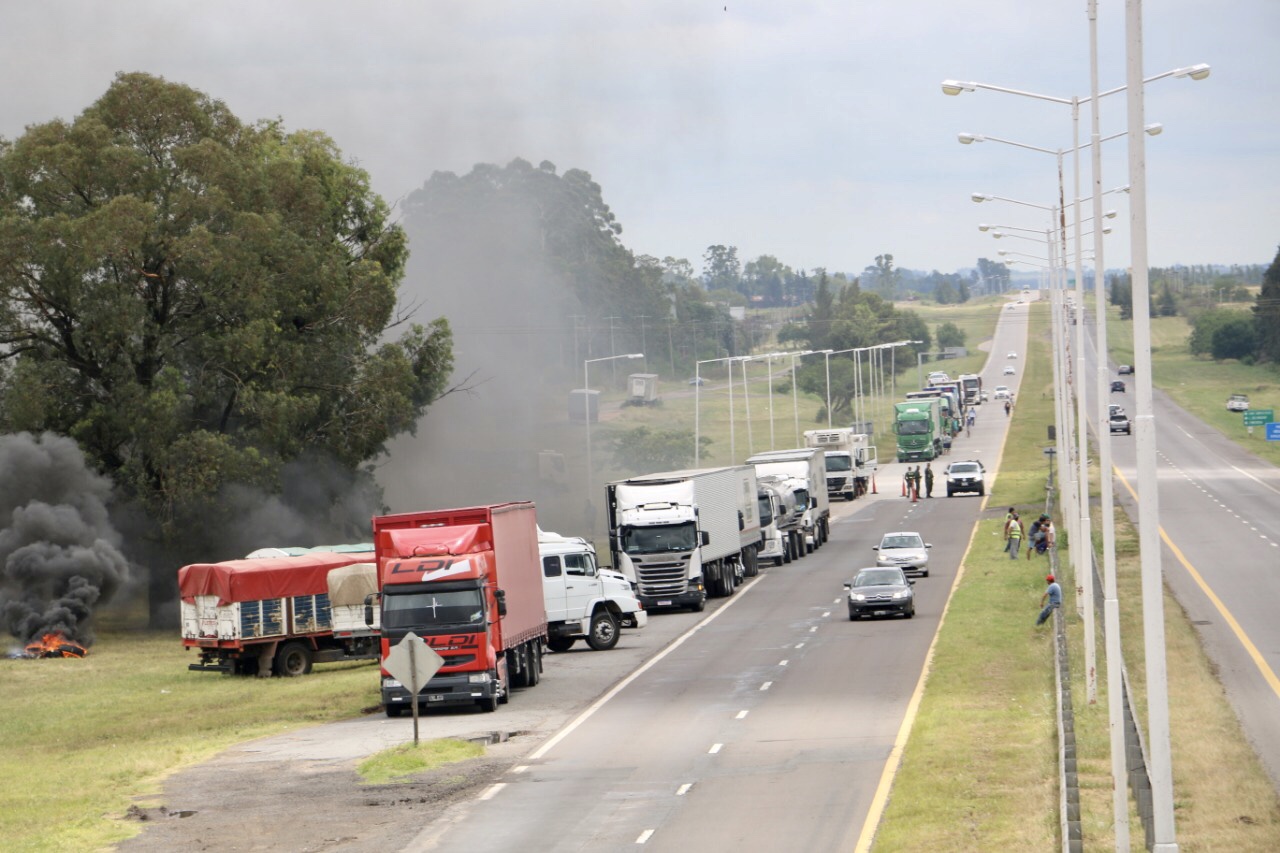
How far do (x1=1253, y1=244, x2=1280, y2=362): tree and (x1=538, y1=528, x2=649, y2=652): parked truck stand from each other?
14618 centimetres

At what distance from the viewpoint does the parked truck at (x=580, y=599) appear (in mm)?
39781

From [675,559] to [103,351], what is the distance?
21.8 meters

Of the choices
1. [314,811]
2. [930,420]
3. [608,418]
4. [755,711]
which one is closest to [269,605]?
[755,711]

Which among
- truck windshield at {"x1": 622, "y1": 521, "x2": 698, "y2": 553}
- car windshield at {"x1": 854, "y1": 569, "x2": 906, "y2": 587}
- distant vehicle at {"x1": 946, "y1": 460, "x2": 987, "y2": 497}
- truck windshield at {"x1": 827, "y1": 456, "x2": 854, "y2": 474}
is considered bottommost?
distant vehicle at {"x1": 946, "y1": 460, "x2": 987, "y2": 497}

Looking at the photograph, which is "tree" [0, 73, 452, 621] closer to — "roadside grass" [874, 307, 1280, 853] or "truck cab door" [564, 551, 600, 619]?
"truck cab door" [564, 551, 600, 619]

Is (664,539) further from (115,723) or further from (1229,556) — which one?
(115,723)

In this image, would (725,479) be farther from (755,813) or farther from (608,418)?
(608,418)

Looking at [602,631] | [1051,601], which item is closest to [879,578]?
[602,631]

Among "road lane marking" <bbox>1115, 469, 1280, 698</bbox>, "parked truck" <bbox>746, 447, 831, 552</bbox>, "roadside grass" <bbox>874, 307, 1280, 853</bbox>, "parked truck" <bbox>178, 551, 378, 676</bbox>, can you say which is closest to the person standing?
"road lane marking" <bbox>1115, 469, 1280, 698</bbox>

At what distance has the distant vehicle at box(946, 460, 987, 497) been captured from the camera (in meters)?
86.4

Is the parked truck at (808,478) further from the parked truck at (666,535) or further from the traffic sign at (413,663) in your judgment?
the traffic sign at (413,663)

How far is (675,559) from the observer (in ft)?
159

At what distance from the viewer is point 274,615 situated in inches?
1561

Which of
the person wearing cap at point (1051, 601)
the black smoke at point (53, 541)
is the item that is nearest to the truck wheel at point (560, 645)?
the person wearing cap at point (1051, 601)
